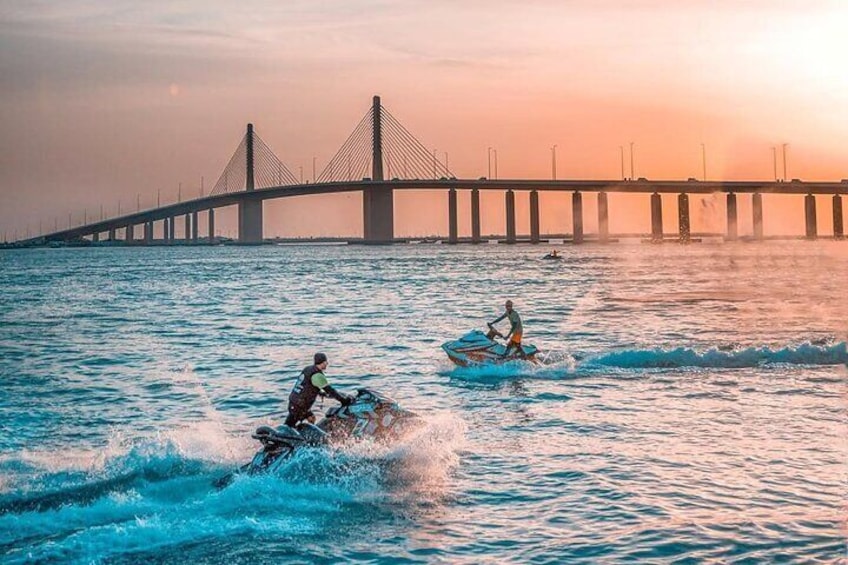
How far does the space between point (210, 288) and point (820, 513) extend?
60807mm

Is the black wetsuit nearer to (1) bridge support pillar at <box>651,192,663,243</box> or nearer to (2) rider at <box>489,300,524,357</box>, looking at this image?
(2) rider at <box>489,300,524,357</box>

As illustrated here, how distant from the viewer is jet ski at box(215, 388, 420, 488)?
40.6ft

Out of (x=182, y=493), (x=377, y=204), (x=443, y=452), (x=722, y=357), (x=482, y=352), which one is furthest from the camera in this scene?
(x=377, y=204)

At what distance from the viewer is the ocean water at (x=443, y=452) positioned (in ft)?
34.8

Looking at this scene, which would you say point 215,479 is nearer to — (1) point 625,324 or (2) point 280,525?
(2) point 280,525

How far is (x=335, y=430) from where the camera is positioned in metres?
13.1

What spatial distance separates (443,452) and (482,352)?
30.3 ft

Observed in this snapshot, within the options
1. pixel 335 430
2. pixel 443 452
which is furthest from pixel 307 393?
pixel 443 452

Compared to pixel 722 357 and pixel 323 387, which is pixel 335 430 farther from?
pixel 722 357

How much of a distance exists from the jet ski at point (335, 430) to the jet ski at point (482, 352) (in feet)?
31.3

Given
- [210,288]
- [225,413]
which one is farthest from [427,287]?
[225,413]

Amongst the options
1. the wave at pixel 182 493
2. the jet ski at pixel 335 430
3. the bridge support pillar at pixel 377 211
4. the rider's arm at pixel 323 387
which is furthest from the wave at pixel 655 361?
the bridge support pillar at pixel 377 211

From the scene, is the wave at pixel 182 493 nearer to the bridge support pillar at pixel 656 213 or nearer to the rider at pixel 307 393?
the rider at pixel 307 393

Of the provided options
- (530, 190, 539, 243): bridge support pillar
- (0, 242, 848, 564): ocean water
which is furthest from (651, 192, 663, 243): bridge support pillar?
(0, 242, 848, 564): ocean water
